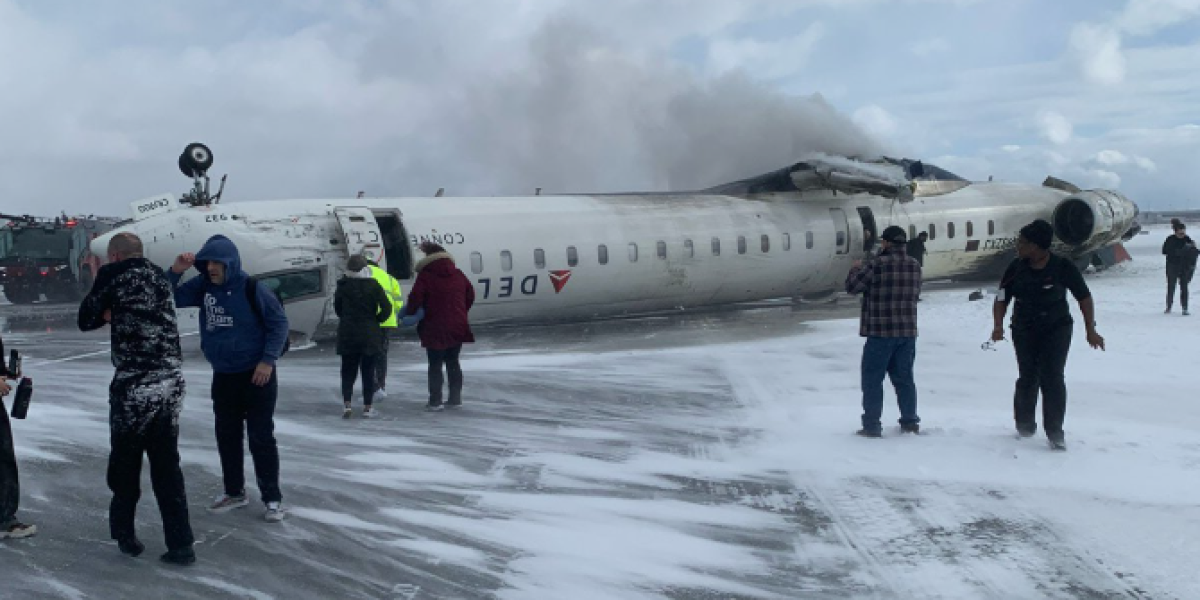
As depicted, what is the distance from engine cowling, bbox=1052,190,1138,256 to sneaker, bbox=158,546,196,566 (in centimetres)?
2223

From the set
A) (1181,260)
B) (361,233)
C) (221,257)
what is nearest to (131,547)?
(221,257)

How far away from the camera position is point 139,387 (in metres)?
5.25

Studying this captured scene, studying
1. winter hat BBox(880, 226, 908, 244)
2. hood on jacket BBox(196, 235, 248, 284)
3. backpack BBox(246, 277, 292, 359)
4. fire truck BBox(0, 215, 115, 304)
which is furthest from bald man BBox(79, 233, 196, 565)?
fire truck BBox(0, 215, 115, 304)

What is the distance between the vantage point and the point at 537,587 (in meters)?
5.05

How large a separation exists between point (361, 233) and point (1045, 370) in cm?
1033

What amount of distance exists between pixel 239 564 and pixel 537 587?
173 centimetres

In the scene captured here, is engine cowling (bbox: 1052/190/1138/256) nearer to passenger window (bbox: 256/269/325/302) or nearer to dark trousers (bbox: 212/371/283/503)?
passenger window (bbox: 256/269/325/302)

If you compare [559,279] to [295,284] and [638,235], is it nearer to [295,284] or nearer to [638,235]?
[638,235]

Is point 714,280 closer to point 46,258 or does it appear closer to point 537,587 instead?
point 537,587

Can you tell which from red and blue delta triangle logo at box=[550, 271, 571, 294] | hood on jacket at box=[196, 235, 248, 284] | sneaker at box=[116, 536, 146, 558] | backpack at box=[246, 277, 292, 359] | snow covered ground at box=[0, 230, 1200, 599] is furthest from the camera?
red and blue delta triangle logo at box=[550, 271, 571, 294]

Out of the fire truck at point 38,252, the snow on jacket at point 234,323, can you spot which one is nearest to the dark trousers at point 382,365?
the snow on jacket at point 234,323

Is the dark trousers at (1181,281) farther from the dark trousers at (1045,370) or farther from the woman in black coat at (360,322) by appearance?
the woman in black coat at (360,322)

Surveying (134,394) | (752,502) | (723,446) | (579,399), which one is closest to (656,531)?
(752,502)

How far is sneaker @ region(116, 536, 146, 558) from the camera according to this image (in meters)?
5.46
